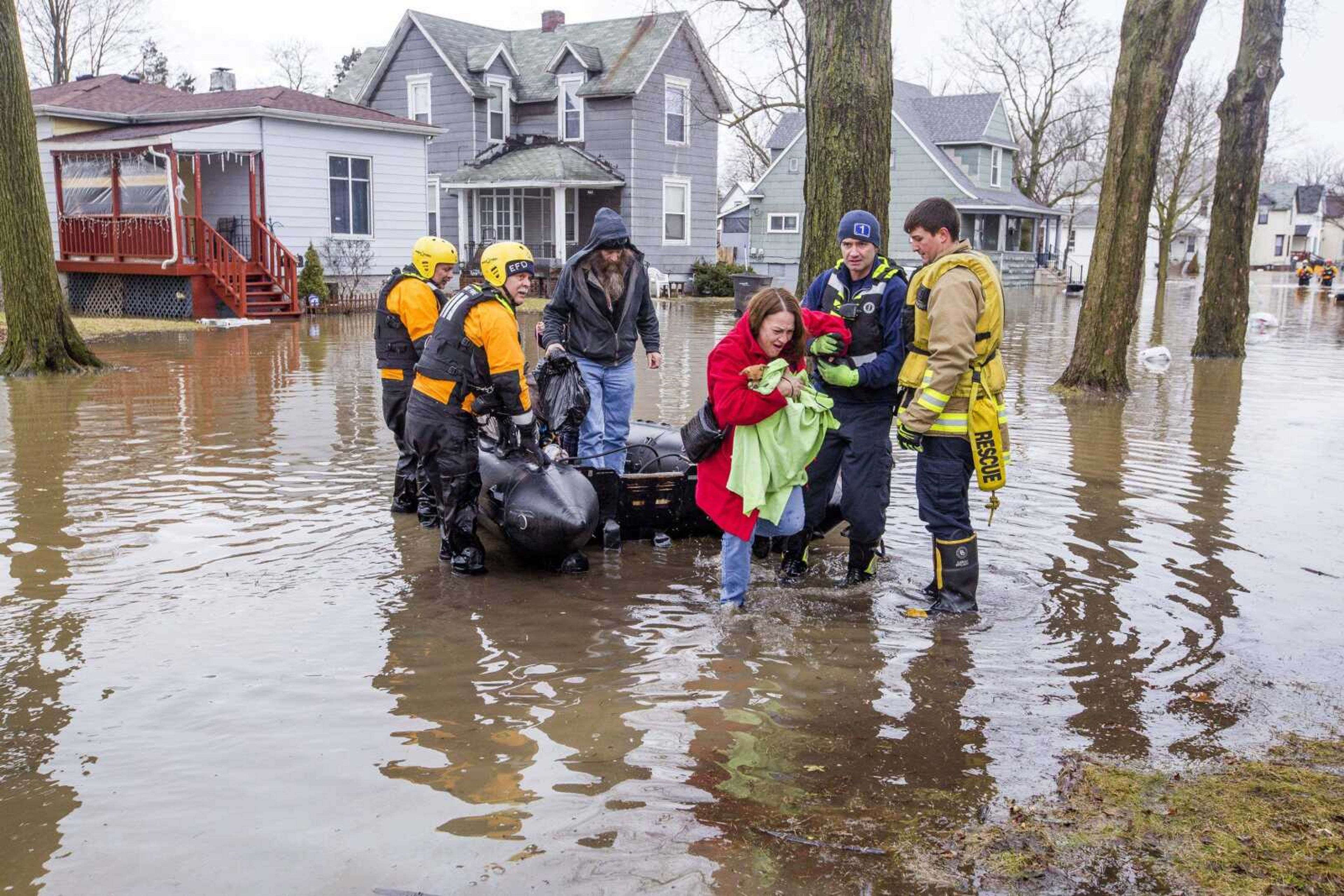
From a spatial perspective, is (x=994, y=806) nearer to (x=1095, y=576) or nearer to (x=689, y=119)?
(x=1095, y=576)

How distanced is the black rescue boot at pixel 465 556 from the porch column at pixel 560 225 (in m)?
26.1

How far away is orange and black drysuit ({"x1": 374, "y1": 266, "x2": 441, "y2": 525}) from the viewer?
7277mm

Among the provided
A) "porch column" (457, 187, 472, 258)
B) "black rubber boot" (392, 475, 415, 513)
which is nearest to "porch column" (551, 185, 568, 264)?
"porch column" (457, 187, 472, 258)

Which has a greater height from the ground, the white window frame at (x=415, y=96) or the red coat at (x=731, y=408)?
the white window frame at (x=415, y=96)

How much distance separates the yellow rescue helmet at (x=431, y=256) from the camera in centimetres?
724

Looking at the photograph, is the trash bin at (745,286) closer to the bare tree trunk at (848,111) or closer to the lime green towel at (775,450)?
the bare tree trunk at (848,111)

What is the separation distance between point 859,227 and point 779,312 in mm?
811

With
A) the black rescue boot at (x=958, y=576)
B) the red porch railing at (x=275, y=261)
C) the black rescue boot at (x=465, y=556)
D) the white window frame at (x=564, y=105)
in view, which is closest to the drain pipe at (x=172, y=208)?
the red porch railing at (x=275, y=261)

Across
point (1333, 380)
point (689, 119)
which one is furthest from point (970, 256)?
point (689, 119)

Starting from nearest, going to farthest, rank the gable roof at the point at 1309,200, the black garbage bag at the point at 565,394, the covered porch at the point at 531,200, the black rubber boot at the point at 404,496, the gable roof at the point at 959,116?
1. the black garbage bag at the point at 565,394
2. the black rubber boot at the point at 404,496
3. the covered porch at the point at 531,200
4. the gable roof at the point at 959,116
5. the gable roof at the point at 1309,200

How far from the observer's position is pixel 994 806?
12.3ft

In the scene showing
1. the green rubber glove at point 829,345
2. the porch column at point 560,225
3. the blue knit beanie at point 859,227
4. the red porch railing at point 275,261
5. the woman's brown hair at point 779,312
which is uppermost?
the porch column at point 560,225

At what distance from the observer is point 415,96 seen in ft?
113

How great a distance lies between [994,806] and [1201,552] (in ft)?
12.5
